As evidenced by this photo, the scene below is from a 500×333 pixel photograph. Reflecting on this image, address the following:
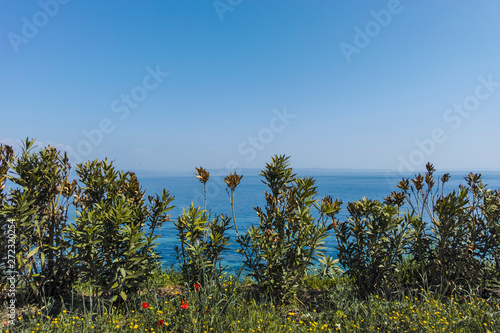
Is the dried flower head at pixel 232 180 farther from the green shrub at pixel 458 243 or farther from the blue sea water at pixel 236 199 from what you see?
the green shrub at pixel 458 243

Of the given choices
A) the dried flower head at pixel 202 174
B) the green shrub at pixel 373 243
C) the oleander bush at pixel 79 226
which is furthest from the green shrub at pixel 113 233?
the green shrub at pixel 373 243

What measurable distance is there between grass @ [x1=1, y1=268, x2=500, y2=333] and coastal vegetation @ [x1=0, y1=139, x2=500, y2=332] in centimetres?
2

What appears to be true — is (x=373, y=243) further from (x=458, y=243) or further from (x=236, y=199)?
(x=236, y=199)

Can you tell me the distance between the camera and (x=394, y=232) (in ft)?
13.8

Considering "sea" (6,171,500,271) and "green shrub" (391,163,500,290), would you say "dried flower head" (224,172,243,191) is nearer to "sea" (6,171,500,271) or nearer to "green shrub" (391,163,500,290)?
"sea" (6,171,500,271)

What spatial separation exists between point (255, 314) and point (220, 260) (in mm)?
891

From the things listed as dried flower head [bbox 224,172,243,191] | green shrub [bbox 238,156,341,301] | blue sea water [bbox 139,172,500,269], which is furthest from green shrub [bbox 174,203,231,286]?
dried flower head [bbox 224,172,243,191]

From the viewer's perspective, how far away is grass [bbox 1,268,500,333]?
331cm

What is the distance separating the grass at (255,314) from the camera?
130 inches

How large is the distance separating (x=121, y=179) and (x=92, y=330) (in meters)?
1.94

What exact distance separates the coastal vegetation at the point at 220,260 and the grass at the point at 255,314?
18mm

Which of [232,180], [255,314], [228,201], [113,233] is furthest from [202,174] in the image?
[228,201]

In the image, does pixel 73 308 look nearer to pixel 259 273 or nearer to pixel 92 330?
pixel 92 330

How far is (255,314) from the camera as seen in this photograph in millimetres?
3639
